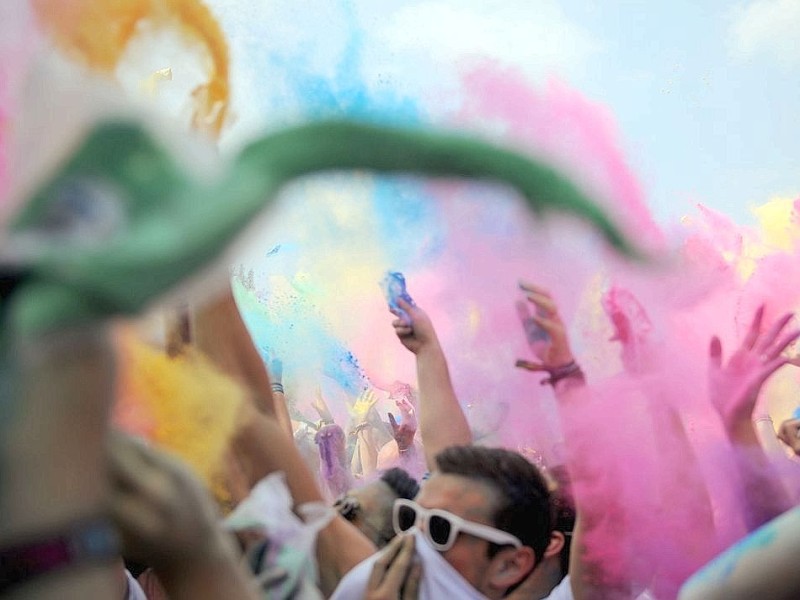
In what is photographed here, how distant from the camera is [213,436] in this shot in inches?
79.8

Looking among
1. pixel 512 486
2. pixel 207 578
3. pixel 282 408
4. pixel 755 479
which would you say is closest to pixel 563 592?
pixel 512 486

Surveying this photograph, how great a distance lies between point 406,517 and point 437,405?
1.16ft

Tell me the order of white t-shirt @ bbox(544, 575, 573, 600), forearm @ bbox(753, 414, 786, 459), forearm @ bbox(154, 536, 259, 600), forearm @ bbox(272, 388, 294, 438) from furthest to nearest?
forearm @ bbox(753, 414, 786, 459), forearm @ bbox(272, 388, 294, 438), white t-shirt @ bbox(544, 575, 573, 600), forearm @ bbox(154, 536, 259, 600)

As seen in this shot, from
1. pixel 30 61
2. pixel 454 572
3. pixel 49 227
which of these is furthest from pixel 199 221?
pixel 454 572

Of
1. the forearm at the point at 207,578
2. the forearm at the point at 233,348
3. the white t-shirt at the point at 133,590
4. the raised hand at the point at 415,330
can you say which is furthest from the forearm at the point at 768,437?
the forearm at the point at 207,578

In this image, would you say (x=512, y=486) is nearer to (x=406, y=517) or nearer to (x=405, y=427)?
(x=406, y=517)

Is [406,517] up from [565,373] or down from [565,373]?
down

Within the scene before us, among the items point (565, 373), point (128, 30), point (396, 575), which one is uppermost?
point (128, 30)

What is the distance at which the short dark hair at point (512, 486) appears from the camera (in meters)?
2.16

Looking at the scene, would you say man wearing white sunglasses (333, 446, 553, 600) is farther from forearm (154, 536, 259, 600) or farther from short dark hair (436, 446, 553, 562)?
forearm (154, 536, 259, 600)

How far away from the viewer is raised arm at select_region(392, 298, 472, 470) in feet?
7.84

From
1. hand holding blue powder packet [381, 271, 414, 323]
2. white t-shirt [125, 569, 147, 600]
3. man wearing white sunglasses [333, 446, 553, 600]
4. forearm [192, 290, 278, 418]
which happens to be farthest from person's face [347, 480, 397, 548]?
white t-shirt [125, 569, 147, 600]

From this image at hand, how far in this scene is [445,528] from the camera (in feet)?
6.84

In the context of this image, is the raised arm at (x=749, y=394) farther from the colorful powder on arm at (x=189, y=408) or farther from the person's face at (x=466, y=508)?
the colorful powder on arm at (x=189, y=408)
